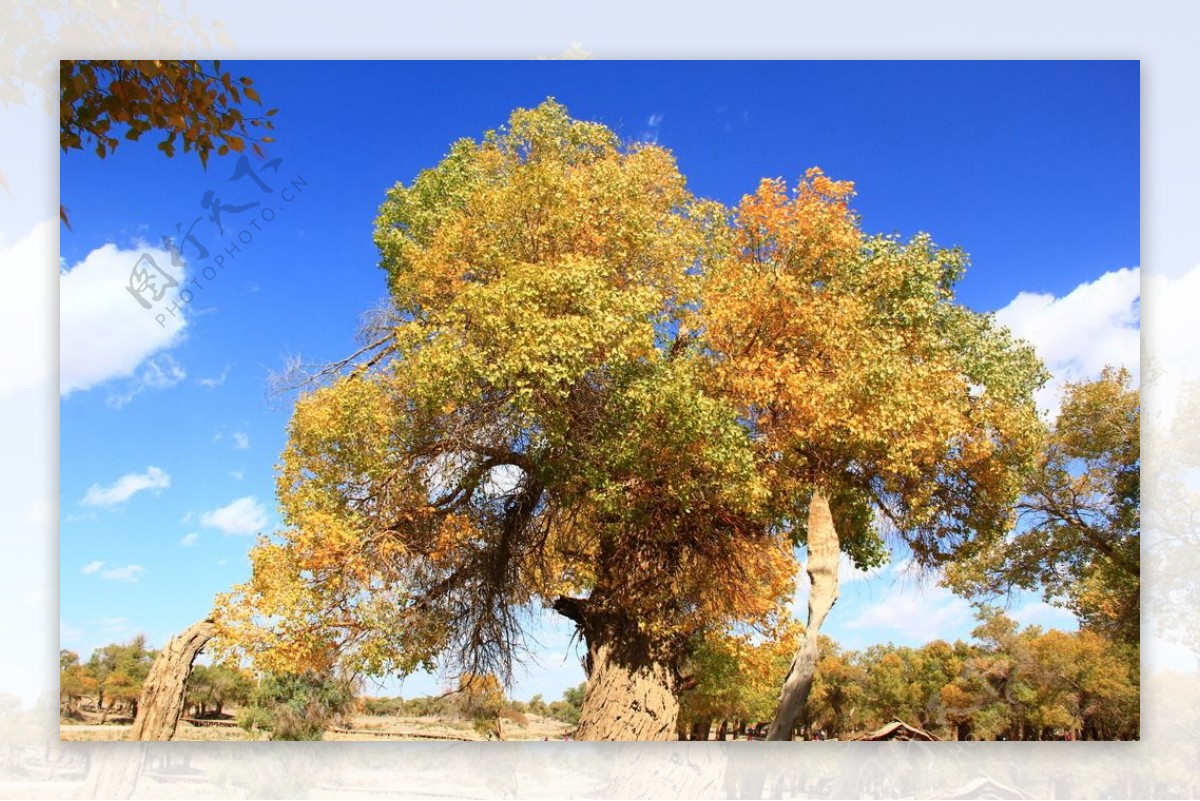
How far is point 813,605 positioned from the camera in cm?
695

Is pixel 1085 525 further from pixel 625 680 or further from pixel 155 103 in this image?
pixel 155 103

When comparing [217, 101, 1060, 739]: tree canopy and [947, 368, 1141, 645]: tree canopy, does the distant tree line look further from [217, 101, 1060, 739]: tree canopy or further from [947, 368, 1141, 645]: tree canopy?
[217, 101, 1060, 739]: tree canopy

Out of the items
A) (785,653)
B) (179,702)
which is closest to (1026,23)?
(785,653)

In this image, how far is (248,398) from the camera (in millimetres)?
6742

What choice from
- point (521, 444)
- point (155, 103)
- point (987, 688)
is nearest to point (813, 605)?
point (987, 688)

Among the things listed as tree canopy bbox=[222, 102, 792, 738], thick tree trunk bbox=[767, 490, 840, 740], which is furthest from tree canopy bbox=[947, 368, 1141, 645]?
tree canopy bbox=[222, 102, 792, 738]

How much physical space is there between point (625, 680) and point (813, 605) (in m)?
1.42

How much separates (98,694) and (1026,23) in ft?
23.5

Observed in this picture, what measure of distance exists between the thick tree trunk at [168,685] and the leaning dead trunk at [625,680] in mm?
2383

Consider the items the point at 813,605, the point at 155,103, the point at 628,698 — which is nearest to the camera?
the point at 155,103

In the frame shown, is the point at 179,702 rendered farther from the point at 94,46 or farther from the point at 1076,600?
the point at 1076,600

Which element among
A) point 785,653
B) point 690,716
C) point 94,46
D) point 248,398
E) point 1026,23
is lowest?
point 690,716

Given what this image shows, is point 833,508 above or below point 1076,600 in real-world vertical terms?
above

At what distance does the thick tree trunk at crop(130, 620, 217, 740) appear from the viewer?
6.43 meters
